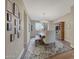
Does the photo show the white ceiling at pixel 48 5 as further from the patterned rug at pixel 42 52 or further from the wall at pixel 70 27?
the patterned rug at pixel 42 52

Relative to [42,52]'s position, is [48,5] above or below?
above

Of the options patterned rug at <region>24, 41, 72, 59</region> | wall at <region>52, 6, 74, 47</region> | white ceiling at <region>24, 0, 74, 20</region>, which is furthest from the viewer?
wall at <region>52, 6, 74, 47</region>

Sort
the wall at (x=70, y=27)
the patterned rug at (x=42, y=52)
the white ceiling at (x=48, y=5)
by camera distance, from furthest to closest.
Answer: the wall at (x=70, y=27) → the white ceiling at (x=48, y=5) → the patterned rug at (x=42, y=52)

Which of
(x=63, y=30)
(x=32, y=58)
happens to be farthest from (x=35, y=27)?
(x=32, y=58)

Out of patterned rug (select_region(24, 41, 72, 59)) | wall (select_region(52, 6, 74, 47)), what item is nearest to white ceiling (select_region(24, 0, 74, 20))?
wall (select_region(52, 6, 74, 47))

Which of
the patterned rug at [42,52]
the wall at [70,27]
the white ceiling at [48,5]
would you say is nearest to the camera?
the patterned rug at [42,52]

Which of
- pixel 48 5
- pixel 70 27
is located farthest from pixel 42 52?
pixel 70 27

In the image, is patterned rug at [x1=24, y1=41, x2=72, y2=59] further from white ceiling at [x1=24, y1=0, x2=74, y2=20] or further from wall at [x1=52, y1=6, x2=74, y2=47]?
white ceiling at [x1=24, y1=0, x2=74, y2=20]

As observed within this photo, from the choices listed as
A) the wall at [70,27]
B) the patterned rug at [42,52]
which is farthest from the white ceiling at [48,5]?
the patterned rug at [42,52]

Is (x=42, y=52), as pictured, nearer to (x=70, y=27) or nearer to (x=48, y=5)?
(x=48, y=5)

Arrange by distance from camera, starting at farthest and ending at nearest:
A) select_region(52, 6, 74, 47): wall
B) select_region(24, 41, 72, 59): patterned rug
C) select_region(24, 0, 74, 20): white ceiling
A: 1. select_region(52, 6, 74, 47): wall
2. select_region(24, 0, 74, 20): white ceiling
3. select_region(24, 41, 72, 59): patterned rug
